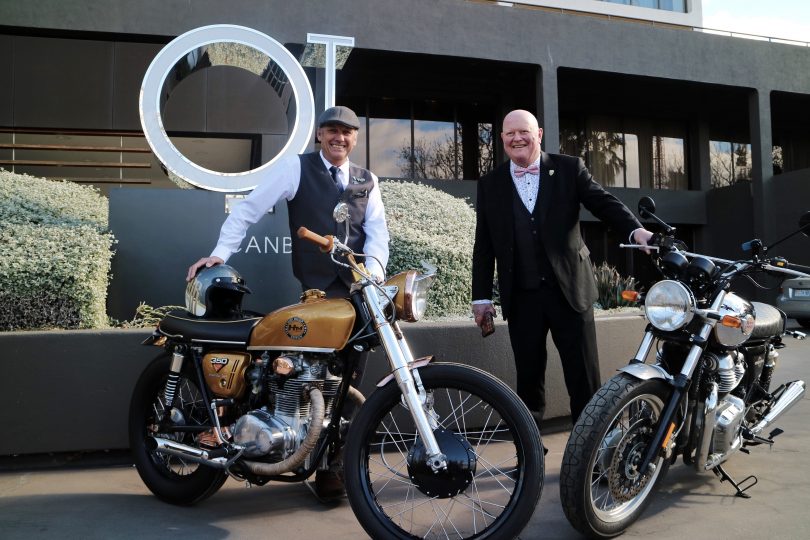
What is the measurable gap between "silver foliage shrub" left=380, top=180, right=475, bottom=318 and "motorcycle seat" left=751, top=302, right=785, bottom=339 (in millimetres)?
2224

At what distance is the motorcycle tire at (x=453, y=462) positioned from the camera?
2.33 meters

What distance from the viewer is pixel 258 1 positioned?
11844 millimetres

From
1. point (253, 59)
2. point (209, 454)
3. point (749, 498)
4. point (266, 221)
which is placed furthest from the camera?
point (253, 59)

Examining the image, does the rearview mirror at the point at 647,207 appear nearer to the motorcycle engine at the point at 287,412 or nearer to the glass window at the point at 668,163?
the motorcycle engine at the point at 287,412

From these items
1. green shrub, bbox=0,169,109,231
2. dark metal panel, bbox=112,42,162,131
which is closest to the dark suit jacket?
green shrub, bbox=0,169,109,231

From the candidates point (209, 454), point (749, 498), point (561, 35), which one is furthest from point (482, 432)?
point (561, 35)

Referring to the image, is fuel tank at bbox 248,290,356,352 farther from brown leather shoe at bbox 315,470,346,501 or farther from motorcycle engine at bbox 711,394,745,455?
motorcycle engine at bbox 711,394,745,455

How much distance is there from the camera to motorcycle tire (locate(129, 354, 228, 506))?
3.05 m

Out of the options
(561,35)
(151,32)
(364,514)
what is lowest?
(364,514)

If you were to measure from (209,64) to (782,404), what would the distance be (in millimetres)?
4975

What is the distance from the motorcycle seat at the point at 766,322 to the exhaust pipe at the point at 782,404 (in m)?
0.33

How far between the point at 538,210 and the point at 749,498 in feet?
5.62

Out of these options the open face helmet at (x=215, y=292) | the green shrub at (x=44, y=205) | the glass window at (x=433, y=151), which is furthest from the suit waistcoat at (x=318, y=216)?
the glass window at (x=433, y=151)

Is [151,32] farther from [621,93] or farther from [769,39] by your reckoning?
[769,39]
